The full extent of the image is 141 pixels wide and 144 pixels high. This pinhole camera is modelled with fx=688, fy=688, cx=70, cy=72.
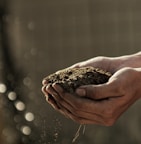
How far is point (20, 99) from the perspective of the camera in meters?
5.80

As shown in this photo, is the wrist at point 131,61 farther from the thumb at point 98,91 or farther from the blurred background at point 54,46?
the blurred background at point 54,46

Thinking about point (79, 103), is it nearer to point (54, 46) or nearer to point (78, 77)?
point (78, 77)

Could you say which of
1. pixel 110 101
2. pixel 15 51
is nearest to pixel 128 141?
pixel 15 51

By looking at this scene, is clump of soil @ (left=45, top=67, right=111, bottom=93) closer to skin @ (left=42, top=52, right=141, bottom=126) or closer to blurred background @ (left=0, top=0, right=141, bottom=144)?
skin @ (left=42, top=52, right=141, bottom=126)

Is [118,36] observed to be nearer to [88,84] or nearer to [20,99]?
[20,99]

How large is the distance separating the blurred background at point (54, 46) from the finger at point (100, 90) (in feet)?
8.87

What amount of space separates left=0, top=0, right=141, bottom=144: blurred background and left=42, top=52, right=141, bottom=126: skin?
261cm

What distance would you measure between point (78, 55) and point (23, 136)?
844mm

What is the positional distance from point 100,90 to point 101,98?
63 mm

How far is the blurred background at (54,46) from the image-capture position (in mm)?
5629

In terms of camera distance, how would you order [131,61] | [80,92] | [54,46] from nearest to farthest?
[80,92]
[131,61]
[54,46]

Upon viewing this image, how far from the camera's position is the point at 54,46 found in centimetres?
593

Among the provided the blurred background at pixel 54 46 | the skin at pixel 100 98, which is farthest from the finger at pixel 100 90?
the blurred background at pixel 54 46

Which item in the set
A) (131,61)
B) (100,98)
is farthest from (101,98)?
(131,61)
